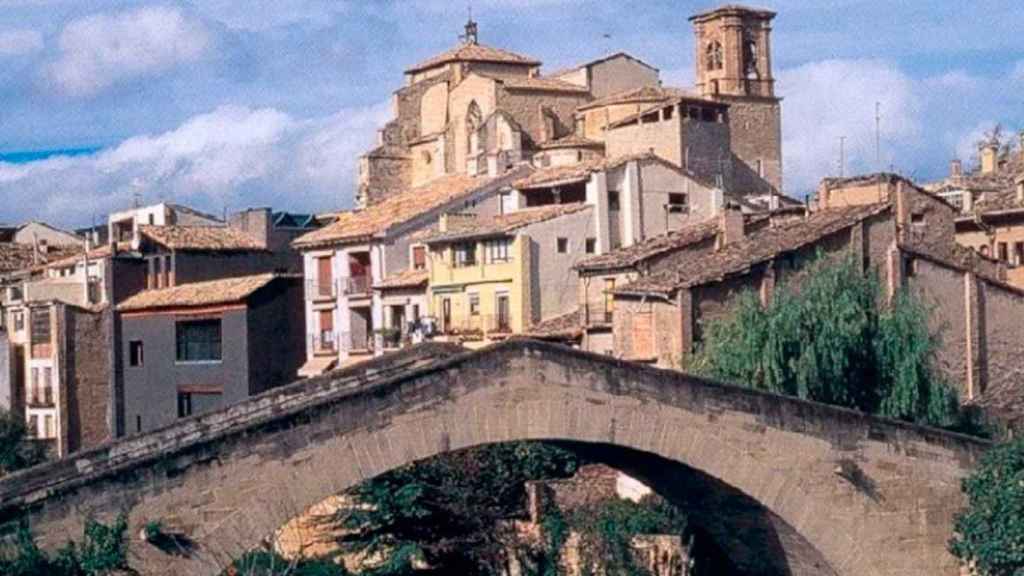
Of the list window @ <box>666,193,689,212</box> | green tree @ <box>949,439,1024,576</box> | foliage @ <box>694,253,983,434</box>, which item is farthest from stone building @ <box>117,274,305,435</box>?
green tree @ <box>949,439,1024,576</box>

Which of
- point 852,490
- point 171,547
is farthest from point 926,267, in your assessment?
point 171,547

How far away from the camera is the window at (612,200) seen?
46281mm

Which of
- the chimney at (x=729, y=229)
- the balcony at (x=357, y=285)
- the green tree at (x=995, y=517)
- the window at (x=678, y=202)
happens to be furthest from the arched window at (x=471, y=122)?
the green tree at (x=995, y=517)

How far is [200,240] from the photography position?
57875 millimetres

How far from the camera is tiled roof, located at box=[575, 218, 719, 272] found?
1570 inches

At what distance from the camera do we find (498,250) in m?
45.5

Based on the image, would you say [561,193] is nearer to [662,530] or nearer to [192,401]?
[192,401]

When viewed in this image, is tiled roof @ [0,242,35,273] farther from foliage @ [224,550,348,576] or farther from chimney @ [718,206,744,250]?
foliage @ [224,550,348,576]

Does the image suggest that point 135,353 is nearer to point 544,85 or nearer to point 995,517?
point 544,85

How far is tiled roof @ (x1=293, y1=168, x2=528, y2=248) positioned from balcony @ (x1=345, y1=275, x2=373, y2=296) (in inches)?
42.3

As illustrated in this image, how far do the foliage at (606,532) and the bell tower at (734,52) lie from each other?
42785mm

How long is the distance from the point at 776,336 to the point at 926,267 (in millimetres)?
8226

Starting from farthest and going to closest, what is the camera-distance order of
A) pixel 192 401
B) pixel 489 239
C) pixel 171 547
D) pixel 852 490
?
1. pixel 192 401
2. pixel 489 239
3. pixel 852 490
4. pixel 171 547

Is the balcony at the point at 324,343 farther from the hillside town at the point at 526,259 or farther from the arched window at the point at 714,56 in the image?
the arched window at the point at 714,56
